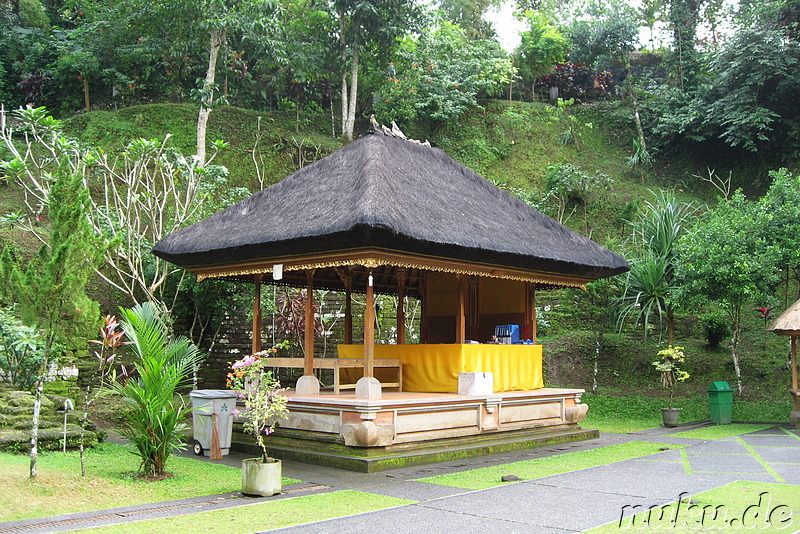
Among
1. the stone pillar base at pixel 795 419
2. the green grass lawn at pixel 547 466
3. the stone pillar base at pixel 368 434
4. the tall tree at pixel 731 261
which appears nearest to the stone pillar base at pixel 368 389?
the stone pillar base at pixel 368 434

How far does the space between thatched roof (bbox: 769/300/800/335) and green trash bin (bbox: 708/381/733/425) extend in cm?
161

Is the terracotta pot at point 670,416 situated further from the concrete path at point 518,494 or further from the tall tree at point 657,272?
the concrete path at point 518,494

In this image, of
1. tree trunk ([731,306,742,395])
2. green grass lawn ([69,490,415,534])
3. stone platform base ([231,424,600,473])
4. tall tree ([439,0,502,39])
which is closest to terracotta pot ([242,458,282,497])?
green grass lawn ([69,490,415,534])

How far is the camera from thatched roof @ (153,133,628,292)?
28.2 ft

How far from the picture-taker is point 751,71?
73.4 feet

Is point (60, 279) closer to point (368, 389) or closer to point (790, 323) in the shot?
point (368, 389)

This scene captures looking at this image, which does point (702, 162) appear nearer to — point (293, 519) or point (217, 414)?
point (217, 414)

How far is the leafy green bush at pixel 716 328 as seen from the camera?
658 inches

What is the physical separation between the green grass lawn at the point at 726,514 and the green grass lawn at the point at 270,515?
2139 millimetres

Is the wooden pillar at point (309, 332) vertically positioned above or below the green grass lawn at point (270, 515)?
above

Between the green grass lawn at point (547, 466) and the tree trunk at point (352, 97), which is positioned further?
the tree trunk at point (352, 97)

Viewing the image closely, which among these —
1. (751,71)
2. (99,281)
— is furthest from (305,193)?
(751,71)

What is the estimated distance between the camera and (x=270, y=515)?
5914mm

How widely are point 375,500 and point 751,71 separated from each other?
2128 centimetres
